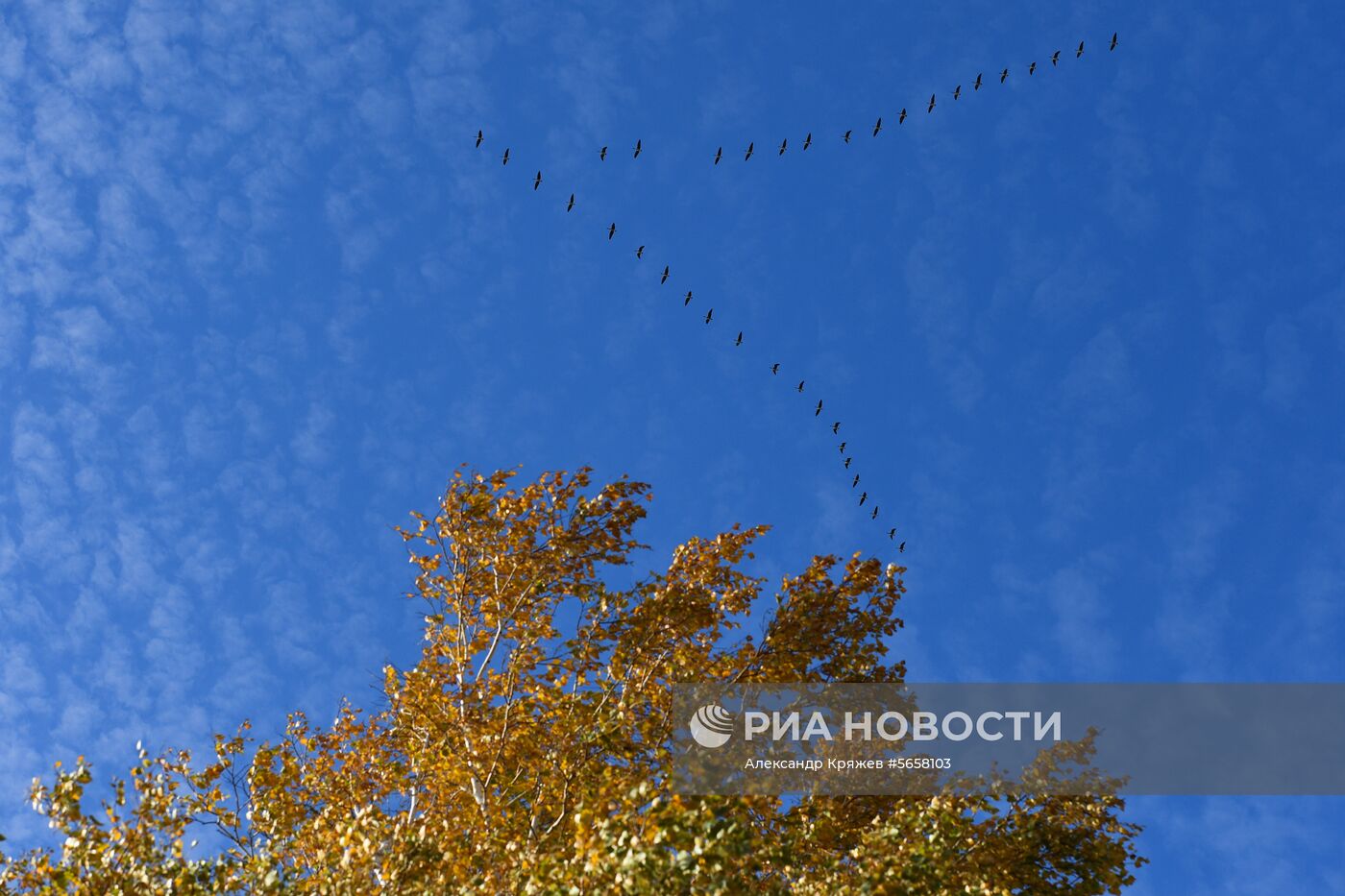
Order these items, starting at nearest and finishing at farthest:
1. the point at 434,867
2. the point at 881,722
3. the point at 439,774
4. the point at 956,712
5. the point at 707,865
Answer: the point at 707,865
the point at 434,867
the point at 439,774
the point at 881,722
the point at 956,712

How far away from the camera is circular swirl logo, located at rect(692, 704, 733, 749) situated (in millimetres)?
16062

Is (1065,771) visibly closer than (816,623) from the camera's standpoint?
Yes

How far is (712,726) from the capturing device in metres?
16.2

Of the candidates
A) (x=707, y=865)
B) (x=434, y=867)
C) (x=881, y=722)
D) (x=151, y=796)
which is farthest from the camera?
(x=881, y=722)

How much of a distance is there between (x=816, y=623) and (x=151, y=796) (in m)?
10.6

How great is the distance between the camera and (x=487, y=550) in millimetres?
17969

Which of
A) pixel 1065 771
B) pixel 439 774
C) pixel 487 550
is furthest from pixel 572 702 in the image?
pixel 1065 771

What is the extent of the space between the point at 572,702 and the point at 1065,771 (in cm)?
804

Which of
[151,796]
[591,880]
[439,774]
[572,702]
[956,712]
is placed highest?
[956,712]

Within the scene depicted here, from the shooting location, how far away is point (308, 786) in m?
17.6

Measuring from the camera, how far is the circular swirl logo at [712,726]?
1606cm

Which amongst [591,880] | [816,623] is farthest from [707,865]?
[816,623]

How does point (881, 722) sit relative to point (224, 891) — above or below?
above

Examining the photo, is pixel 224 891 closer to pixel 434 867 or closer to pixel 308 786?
pixel 434 867
